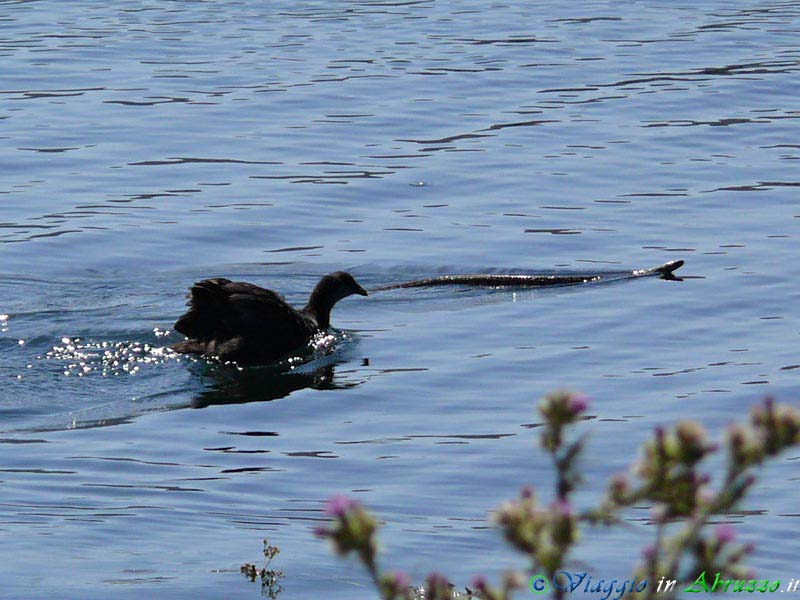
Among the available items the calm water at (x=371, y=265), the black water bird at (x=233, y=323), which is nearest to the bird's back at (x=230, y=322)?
the black water bird at (x=233, y=323)

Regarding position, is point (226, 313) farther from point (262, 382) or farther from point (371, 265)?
point (371, 265)

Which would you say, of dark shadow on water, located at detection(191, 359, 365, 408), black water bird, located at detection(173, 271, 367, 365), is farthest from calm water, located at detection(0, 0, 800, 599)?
black water bird, located at detection(173, 271, 367, 365)

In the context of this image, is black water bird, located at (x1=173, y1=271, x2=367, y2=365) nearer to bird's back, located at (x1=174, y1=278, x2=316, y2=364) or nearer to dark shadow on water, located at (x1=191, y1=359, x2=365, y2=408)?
bird's back, located at (x1=174, y1=278, x2=316, y2=364)

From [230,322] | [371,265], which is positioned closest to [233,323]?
[230,322]

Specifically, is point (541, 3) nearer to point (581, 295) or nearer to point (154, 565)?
point (581, 295)

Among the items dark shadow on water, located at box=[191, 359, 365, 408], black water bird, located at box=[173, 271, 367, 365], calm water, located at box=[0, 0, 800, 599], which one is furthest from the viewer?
black water bird, located at box=[173, 271, 367, 365]

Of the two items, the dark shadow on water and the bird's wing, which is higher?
the bird's wing

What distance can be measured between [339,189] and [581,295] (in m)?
4.41

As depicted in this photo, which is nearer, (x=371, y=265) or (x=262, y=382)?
(x=262, y=382)

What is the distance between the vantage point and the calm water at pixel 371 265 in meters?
7.74

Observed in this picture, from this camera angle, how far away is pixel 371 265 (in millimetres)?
13828

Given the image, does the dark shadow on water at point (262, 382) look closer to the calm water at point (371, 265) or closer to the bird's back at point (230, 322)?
the calm water at point (371, 265)

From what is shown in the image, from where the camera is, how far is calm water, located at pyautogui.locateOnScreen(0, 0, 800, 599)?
7.74 meters

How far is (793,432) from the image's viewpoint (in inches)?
96.0
